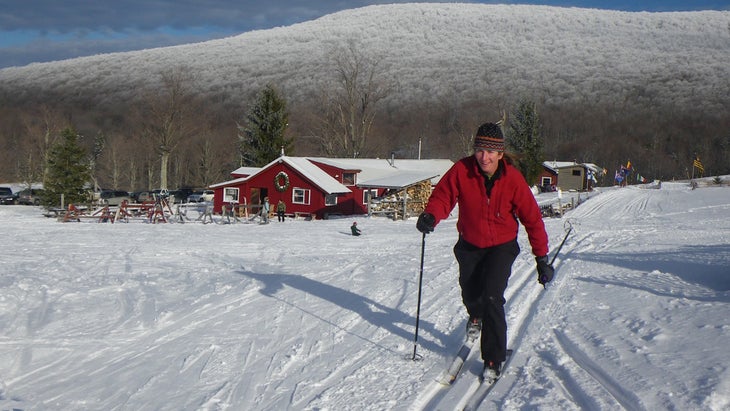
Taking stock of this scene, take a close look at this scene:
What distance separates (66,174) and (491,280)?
131ft

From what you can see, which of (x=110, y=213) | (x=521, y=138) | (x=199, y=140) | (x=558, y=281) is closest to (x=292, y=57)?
(x=199, y=140)

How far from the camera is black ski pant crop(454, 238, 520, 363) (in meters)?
4.94

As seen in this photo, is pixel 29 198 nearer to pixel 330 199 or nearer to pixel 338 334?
pixel 330 199

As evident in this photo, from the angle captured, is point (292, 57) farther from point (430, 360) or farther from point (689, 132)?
point (430, 360)

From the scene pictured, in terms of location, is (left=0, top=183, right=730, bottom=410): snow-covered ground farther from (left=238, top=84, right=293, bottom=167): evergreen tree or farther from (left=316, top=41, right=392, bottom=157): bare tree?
(left=316, top=41, right=392, bottom=157): bare tree

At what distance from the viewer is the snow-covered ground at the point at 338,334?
466cm

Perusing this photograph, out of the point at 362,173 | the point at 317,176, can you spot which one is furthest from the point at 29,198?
the point at 362,173

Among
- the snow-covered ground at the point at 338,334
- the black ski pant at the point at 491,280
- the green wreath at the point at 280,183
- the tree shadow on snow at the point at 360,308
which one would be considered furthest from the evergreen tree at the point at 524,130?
the black ski pant at the point at 491,280

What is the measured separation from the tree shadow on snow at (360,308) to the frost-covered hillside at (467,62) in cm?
10481

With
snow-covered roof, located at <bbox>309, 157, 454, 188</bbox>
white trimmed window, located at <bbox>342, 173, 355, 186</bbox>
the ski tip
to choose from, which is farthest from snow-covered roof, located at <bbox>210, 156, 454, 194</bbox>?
the ski tip

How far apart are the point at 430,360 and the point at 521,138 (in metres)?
58.6

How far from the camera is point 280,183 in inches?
1563

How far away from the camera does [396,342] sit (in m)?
6.06

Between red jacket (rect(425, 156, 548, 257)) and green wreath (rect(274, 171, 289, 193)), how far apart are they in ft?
114
